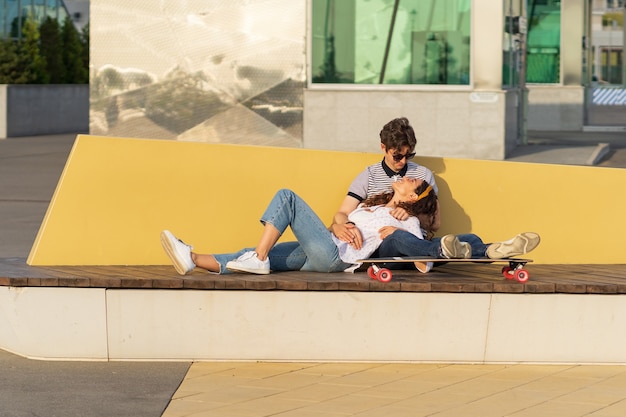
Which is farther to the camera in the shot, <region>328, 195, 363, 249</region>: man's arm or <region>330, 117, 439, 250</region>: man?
<region>330, 117, 439, 250</region>: man

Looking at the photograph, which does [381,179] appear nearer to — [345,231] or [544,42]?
[345,231]

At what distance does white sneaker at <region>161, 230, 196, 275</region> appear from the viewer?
7.06 meters

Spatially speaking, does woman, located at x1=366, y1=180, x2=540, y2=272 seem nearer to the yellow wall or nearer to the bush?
the yellow wall

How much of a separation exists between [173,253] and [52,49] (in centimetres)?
2619

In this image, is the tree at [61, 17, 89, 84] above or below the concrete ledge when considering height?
above

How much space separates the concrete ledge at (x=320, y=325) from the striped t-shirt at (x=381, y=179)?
105 cm

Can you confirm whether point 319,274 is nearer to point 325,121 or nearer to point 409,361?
point 409,361

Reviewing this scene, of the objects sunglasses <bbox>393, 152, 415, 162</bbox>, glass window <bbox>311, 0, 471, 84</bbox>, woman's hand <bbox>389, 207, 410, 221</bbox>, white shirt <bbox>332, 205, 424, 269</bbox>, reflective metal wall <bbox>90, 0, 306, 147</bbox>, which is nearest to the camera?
white shirt <bbox>332, 205, 424, 269</bbox>

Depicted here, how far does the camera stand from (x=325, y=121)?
21703 mm

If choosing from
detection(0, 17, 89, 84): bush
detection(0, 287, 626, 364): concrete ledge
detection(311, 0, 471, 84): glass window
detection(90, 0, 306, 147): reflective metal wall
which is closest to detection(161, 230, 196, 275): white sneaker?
detection(0, 287, 626, 364): concrete ledge

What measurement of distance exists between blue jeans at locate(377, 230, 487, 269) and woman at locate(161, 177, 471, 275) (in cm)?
1

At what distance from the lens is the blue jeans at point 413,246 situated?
7.15 meters

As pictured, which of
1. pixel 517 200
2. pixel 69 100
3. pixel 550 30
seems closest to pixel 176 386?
pixel 517 200

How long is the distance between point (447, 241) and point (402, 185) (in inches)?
31.0
